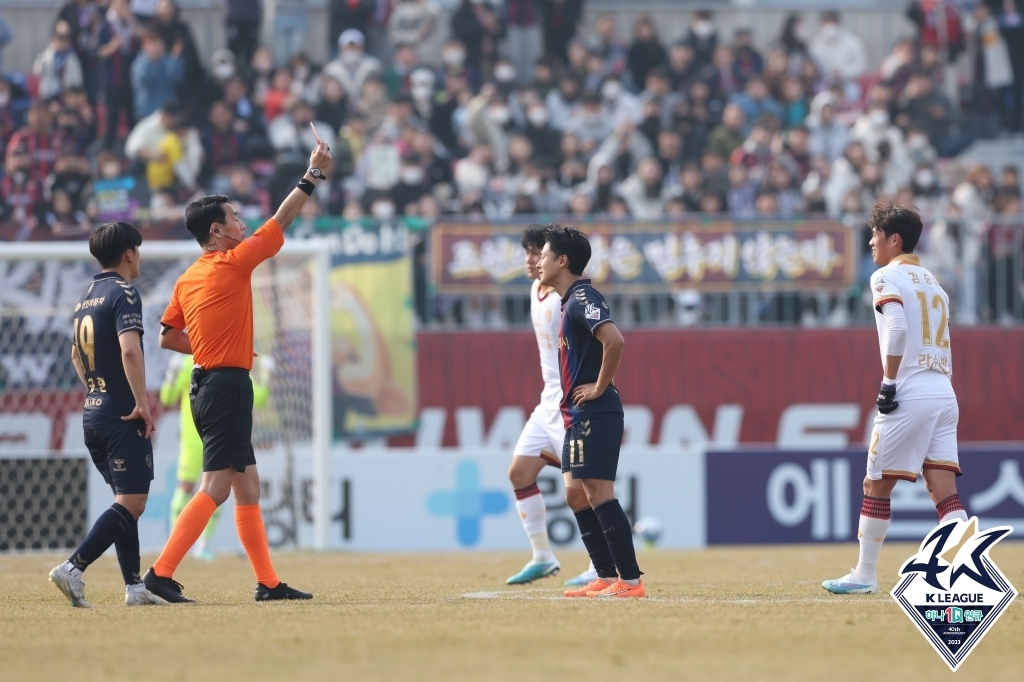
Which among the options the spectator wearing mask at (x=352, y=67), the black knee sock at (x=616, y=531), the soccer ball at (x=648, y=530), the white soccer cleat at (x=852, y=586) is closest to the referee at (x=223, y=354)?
the black knee sock at (x=616, y=531)

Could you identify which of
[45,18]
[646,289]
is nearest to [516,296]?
[646,289]

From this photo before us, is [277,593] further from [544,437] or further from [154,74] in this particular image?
[154,74]

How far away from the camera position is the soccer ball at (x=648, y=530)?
16.0 m

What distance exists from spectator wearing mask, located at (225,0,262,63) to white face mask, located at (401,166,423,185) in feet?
12.5

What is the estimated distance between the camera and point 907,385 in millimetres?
8734

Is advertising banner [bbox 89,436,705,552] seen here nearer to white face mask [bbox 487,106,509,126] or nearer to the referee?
white face mask [bbox 487,106,509,126]

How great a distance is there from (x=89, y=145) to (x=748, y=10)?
10810mm

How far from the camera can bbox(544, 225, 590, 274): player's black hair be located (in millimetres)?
8766

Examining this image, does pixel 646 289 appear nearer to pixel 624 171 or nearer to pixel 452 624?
pixel 624 171

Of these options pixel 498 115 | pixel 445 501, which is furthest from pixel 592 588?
Answer: pixel 498 115

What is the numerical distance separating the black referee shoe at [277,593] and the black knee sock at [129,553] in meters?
0.72

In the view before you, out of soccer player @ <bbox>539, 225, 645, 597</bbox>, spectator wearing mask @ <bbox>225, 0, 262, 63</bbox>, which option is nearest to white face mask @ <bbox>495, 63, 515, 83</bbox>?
spectator wearing mask @ <bbox>225, 0, 262, 63</bbox>

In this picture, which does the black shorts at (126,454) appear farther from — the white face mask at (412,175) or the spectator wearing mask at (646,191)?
the spectator wearing mask at (646,191)

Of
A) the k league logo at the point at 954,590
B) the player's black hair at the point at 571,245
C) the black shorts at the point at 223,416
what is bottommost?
the k league logo at the point at 954,590
